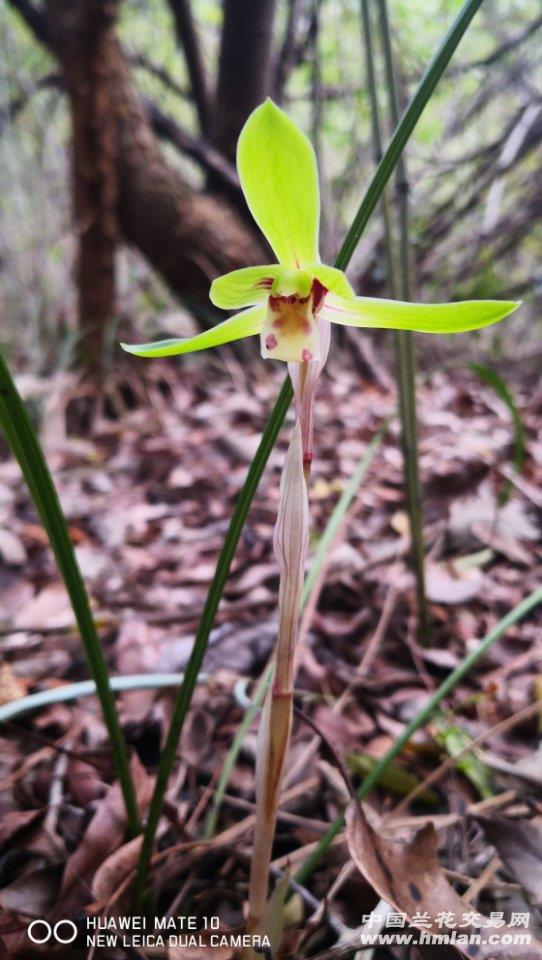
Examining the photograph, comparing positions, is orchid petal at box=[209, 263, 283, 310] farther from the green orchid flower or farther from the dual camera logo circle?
the dual camera logo circle

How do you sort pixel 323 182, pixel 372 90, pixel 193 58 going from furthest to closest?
pixel 193 58 < pixel 323 182 < pixel 372 90

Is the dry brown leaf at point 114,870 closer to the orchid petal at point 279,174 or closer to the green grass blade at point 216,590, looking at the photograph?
the green grass blade at point 216,590

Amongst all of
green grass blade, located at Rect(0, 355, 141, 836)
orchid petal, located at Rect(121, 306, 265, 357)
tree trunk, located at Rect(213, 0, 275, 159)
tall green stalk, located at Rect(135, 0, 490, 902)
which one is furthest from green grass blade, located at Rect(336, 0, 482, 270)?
tree trunk, located at Rect(213, 0, 275, 159)

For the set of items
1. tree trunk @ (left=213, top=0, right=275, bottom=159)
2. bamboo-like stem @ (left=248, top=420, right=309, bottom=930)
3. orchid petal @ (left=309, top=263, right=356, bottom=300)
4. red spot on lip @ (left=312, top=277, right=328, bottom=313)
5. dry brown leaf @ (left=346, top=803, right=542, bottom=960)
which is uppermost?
tree trunk @ (left=213, top=0, right=275, bottom=159)

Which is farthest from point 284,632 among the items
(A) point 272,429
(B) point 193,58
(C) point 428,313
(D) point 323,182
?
(B) point 193,58

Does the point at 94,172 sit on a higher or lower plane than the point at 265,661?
higher

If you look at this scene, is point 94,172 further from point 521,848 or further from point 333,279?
point 521,848
